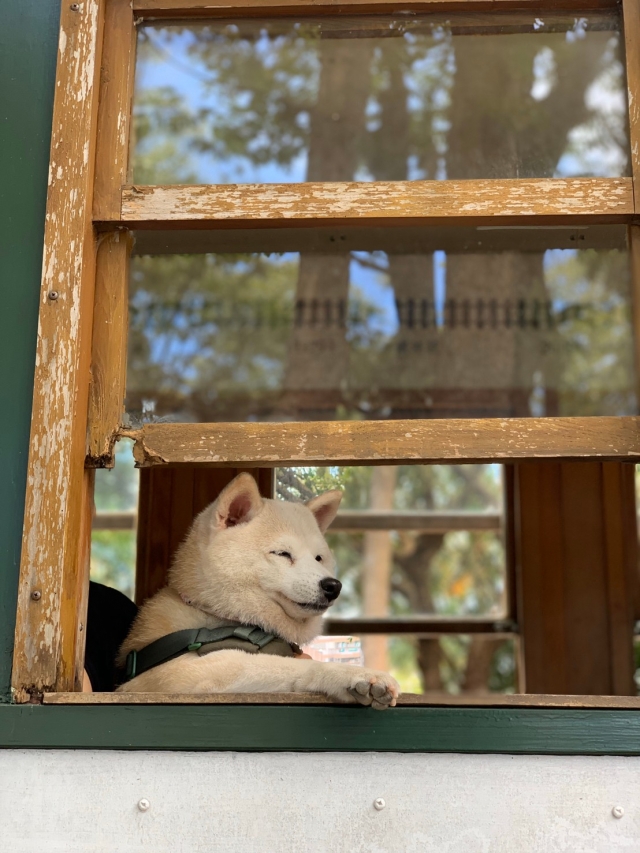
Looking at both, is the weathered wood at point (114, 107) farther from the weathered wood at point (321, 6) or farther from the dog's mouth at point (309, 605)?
the dog's mouth at point (309, 605)

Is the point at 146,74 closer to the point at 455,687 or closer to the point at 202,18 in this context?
the point at 202,18

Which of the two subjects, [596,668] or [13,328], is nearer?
[13,328]

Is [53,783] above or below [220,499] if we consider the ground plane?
below

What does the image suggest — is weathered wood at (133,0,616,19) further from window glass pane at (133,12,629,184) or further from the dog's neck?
window glass pane at (133,12,629,184)

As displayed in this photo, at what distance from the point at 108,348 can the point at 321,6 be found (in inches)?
34.7

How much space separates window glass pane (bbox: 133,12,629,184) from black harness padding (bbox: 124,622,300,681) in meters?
2.56

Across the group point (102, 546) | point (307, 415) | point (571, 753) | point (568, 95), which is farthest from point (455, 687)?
point (571, 753)

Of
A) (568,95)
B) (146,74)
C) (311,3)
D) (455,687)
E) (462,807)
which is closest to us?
(462,807)

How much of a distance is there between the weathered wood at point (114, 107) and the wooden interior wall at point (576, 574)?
2991mm

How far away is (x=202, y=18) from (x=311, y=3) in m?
0.25

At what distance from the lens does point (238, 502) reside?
2.22 m

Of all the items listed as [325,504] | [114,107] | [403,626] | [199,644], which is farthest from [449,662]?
[114,107]

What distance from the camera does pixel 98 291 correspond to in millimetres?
1910

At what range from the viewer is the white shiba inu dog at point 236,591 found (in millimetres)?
1890
